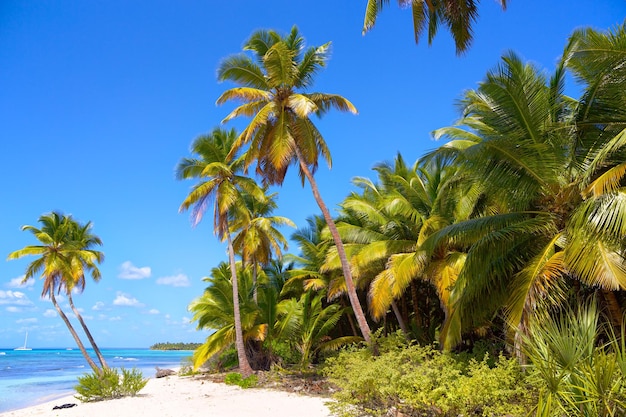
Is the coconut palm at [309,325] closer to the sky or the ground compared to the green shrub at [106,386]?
closer to the sky

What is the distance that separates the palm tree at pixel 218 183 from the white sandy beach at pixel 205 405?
3.41m

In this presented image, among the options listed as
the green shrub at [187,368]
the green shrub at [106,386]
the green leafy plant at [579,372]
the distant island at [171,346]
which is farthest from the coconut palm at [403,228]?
the distant island at [171,346]

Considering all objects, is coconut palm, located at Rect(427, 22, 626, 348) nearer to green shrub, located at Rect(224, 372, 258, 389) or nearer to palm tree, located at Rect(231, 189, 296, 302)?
green shrub, located at Rect(224, 372, 258, 389)

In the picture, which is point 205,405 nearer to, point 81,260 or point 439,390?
point 439,390

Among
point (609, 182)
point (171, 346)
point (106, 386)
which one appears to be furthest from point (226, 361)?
point (171, 346)

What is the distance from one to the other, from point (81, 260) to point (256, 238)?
11.0 meters

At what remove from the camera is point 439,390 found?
708cm

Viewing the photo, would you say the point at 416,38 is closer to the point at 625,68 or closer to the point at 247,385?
the point at 625,68

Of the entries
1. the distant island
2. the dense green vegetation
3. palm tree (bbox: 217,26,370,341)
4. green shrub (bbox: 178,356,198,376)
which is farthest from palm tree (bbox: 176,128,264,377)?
the distant island

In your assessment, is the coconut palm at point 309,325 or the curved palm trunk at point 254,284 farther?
the curved palm trunk at point 254,284

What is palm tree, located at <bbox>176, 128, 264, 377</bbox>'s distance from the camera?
18219 mm

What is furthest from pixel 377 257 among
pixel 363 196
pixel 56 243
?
pixel 56 243

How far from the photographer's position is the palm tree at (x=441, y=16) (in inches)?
338

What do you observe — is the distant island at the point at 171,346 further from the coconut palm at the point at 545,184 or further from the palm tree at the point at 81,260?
the coconut palm at the point at 545,184
